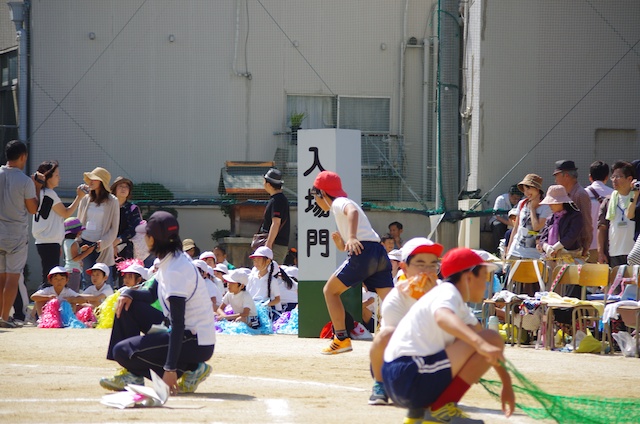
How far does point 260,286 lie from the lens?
12.7 m

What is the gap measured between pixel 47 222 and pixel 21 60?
26.4 ft

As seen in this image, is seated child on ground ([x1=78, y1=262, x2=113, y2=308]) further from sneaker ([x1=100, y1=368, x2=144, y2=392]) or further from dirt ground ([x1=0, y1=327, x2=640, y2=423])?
sneaker ([x1=100, y1=368, x2=144, y2=392])

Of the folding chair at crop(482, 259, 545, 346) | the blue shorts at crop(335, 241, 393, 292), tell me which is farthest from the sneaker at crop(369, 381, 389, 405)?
the folding chair at crop(482, 259, 545, 346)

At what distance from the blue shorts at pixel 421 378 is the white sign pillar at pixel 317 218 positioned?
235 inches

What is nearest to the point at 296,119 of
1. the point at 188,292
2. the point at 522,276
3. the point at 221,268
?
the point at 221,268

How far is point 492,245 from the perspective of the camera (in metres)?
16.8

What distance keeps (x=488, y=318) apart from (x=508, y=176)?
6.43 m

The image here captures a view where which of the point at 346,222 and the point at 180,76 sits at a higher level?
the point at 180,76

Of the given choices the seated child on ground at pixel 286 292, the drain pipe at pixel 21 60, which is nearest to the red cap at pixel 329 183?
the seated child on ground at pixel 286 292

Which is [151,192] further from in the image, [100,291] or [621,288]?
[621,288]

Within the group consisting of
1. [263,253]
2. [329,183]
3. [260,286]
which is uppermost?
[329,183]

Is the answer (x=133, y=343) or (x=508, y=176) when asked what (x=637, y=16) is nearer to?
(x=508, y=176)

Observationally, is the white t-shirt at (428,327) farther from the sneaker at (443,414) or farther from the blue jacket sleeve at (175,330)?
the blue jacket sleeve at (175,330)

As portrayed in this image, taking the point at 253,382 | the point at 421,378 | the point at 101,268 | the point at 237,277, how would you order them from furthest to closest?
the point at 101,268, the point at 237,277, the point at 253,382, the point at 421,378
